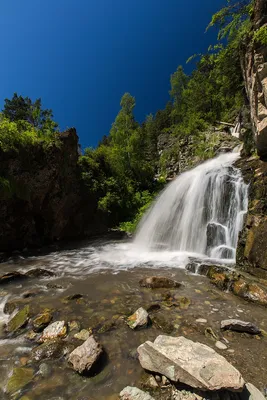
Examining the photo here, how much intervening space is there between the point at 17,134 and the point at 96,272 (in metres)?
8.39

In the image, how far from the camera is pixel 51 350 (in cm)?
309

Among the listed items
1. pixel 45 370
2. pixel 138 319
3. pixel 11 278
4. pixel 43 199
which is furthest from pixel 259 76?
pixel 43 199

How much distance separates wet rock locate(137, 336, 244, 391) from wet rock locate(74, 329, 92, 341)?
1083 mm

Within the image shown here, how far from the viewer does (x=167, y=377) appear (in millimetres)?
2391

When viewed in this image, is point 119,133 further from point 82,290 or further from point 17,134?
point 82,290

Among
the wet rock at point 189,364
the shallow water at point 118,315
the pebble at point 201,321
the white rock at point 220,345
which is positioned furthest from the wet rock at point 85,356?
the pebble at point 201,321

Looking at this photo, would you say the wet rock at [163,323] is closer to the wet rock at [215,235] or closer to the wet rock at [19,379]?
the wet rock at [19,379]

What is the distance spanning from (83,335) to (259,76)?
10396 mm

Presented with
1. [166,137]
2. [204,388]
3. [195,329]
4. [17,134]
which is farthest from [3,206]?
[166,137]

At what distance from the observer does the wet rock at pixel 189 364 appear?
7.10 ft

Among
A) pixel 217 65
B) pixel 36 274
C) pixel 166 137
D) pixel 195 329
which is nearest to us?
pixel 195 329

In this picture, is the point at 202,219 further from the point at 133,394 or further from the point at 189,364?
the point at 133,394

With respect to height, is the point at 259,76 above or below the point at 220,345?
above

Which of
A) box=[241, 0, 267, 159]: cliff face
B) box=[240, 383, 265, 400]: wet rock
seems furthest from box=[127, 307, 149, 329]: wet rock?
box=[241, 0, 267, 159]: cliff face
